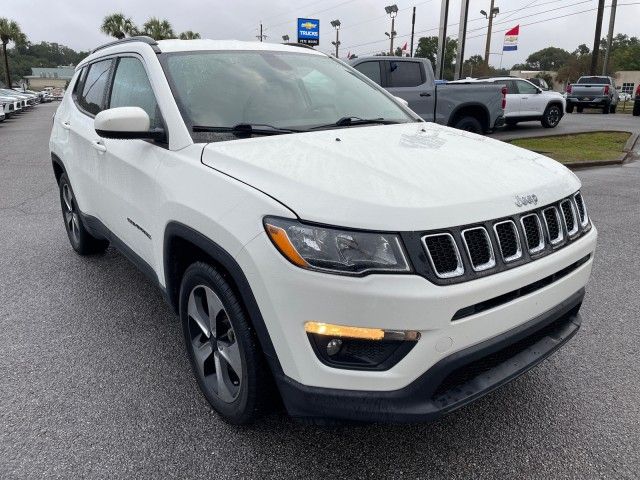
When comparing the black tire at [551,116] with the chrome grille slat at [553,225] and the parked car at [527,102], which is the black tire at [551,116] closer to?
the parked car at [527,102]

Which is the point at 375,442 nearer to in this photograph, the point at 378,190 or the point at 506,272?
the point at 506,272

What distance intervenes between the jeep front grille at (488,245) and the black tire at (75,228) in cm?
348

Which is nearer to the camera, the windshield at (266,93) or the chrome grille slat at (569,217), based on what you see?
the chrome grille slat at (569,217)

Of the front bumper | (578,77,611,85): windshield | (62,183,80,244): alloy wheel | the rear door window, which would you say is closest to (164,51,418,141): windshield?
the front bumper

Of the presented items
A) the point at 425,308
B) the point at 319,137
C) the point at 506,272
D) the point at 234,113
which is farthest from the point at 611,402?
the point at 234,113

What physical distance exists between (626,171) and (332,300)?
32.4ft

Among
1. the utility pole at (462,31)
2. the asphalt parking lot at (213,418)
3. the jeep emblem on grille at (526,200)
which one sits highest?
the utility pole at (462,31)

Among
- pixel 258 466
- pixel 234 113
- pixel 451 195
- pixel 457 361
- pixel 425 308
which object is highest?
pixel 234 113

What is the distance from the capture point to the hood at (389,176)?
191 centimetres

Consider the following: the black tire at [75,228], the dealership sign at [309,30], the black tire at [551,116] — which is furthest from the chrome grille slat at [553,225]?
the dealership sign at [309,30]

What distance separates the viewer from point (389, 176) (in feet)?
7.02

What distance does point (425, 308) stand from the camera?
1.83m

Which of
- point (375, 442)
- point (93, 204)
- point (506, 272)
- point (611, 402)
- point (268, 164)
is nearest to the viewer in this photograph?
point (506, 272)

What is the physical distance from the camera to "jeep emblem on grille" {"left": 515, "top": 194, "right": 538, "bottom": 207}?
2146 mm
